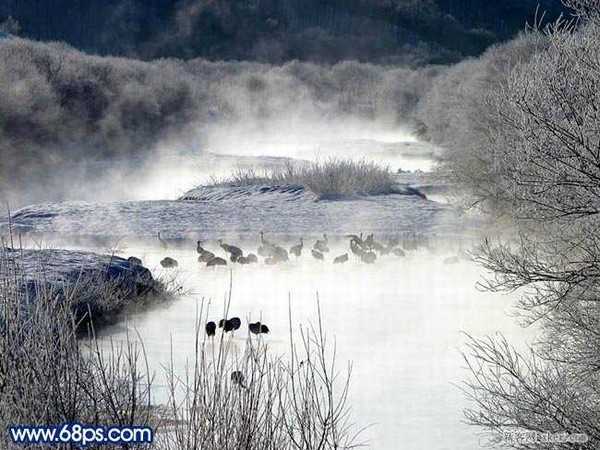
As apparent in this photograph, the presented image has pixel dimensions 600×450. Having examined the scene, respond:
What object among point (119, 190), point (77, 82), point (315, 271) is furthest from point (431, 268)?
point (77, 82)

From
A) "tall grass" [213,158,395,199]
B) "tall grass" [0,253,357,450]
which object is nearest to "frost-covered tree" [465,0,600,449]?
"tall grass" [0,253,357,450]

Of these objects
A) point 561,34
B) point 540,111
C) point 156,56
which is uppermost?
point 561,34

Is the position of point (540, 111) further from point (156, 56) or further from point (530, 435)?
point (156, 56)

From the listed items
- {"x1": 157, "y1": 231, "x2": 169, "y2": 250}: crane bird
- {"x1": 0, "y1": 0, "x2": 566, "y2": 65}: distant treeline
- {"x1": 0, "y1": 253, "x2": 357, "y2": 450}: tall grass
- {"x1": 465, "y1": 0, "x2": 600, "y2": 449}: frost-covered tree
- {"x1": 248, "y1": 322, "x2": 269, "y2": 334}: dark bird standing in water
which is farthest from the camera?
{"x1": 0, "y1": 0, "x2": 566, "y2": 65}: distant treeline

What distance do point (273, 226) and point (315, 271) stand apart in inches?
135

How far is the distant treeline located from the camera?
201 feet

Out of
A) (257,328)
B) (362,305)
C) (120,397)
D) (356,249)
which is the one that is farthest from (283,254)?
(120,397)

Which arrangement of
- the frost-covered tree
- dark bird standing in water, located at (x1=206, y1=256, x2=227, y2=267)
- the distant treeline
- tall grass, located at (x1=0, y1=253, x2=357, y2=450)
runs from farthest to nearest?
the distant treeline
dark bird standing in water, located at (x1=206, y1=256, x2=227, y2=267)
the frost-covered tree
tall grass, located at (x1=0, y1=253, x2=357, y2=450)

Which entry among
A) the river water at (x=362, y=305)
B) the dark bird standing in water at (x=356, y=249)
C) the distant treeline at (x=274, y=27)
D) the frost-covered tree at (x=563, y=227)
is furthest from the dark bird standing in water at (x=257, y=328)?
the distant treeline at (x=274, y=27)

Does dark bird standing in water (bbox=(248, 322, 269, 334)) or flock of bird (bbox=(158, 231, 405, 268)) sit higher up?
dark bird standing in water (bbox=(248, 322, 269, 334))

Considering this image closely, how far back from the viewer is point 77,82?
25797 mm

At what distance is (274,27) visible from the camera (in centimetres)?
6588

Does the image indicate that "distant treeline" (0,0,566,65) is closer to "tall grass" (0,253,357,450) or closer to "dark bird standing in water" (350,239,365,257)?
"dark bird standing in water" (350,239,365,257)

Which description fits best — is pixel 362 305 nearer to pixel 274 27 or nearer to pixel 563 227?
pixel 563 227
